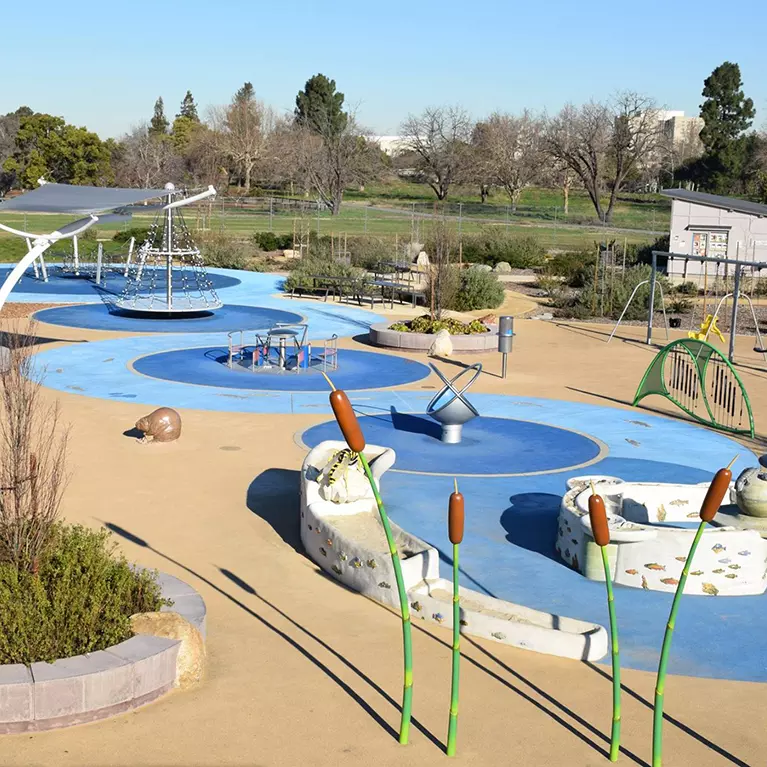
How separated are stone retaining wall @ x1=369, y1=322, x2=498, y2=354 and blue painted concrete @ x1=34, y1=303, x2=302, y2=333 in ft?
12.6

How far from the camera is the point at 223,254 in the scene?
41.9m

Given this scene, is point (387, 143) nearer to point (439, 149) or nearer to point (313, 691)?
point (439, 149)

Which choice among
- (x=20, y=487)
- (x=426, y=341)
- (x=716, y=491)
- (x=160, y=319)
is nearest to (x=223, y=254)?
(x=160, y=319)

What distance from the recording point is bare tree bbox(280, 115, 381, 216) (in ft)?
222

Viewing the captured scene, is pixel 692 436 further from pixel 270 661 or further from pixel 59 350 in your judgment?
pixel 59 350

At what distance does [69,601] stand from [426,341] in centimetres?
1699

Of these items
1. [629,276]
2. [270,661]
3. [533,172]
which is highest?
[533,172]

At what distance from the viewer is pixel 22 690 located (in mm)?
7098

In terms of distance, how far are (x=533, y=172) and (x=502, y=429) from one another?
70538 millimetres

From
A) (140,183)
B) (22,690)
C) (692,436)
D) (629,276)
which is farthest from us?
(140,183)

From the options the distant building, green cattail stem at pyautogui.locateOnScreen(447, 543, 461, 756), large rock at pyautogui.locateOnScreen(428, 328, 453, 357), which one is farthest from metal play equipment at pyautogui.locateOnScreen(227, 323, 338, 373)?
the distant building

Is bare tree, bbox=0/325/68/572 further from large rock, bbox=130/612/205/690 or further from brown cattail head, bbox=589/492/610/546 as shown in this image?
brown cattail head, bbox=589/492/610/546

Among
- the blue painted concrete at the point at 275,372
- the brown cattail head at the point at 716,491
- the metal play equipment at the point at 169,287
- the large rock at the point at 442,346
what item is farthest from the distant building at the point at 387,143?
the brown cattail head at the point at 716,491

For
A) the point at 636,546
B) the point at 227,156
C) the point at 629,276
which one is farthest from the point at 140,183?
the point at 636,546
